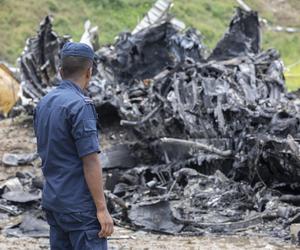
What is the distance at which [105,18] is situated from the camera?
124 ft

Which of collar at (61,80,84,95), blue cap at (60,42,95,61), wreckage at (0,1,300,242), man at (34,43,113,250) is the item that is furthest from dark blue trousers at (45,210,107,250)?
wreckage at (0,1,300,242)

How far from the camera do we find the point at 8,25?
35.7 m

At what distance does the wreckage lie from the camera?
8.18 metres

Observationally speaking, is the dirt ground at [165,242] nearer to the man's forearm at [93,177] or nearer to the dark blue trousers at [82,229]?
the dark blue trousers at [82,229]

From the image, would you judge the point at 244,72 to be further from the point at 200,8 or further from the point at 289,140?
the point at 200,8

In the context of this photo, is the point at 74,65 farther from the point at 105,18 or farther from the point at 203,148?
the point at 105,18

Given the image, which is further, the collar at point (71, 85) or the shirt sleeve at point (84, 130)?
the collar at point (71, 85)

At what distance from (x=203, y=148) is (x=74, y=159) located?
6258 millimetres

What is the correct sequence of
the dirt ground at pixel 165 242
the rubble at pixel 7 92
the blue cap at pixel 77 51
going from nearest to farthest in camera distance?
the blue cap at pixel 77 51
the dirt ground at pixel 165 242
the rubble at pixel 7 92

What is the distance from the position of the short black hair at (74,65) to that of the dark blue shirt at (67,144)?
0.18 ft

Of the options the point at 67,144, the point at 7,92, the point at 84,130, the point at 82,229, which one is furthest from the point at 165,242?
the point at 7,92

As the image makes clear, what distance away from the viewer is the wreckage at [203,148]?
26.8 feet

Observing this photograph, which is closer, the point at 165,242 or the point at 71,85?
the point at 71,85

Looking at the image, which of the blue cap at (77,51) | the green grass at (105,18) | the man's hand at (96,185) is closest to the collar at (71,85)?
the blue cap at (77,51)
